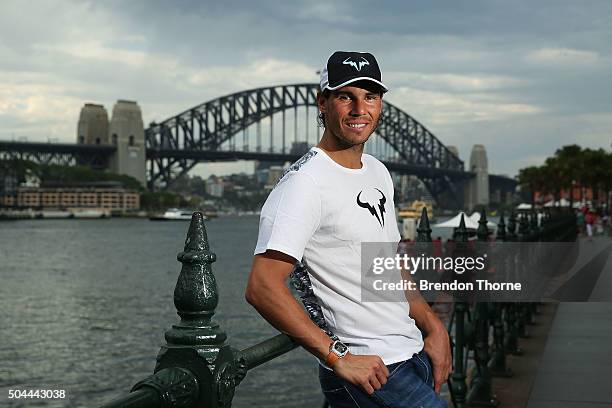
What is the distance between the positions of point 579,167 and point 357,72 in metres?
70.0

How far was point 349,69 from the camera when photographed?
2.70m

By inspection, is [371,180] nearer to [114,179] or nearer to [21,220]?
[114,179]

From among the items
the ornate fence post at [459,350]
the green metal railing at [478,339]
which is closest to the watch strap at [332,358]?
the green metal railing at [478,339]

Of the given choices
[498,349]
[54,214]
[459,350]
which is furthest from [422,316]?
[54,214]

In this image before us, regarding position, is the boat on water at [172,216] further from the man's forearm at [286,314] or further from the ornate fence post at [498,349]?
the man's forearm at [286,314]

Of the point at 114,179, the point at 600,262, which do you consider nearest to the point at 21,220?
the point at 114,179

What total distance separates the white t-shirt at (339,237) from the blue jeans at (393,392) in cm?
5

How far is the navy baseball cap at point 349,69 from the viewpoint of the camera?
106 inches

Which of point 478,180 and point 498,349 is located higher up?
point 478,180

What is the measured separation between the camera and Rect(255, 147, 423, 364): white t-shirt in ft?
8.16

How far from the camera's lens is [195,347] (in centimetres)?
215

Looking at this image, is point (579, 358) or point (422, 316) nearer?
point (422, 316)

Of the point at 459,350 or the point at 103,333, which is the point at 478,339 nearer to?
the point at 459,350

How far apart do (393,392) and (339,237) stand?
522 mm
